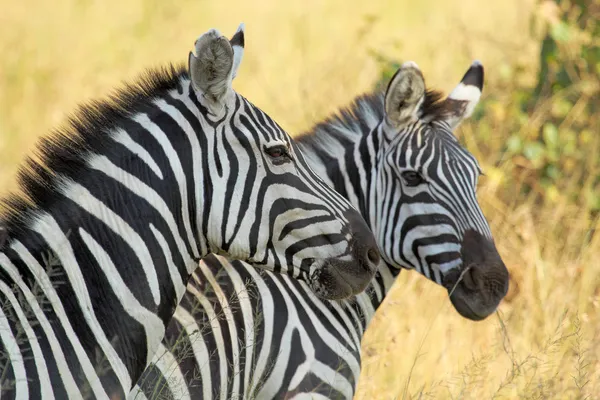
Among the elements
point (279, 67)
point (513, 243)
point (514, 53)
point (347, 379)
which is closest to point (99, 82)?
point (279, 67)

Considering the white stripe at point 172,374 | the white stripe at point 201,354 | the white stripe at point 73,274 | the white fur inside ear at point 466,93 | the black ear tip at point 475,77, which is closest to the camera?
the white stripe at point 73,274

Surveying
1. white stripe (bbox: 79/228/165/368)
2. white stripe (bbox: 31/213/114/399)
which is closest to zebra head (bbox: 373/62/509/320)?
white stripe (bbox: 79/228/165/368)

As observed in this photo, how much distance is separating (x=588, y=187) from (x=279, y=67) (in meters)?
5.85

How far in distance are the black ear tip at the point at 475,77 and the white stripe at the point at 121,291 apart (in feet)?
10.0

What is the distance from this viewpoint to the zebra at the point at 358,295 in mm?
4297

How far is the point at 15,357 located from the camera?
122 inches

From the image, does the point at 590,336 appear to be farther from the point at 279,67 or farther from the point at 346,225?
the point at 279,67

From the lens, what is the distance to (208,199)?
3.59 metres

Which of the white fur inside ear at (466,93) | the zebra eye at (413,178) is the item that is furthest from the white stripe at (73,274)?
the white fur inside ear at (466,93)

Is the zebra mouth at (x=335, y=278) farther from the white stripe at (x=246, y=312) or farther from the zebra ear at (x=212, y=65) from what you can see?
the zebra ear at (x=212, y=65)

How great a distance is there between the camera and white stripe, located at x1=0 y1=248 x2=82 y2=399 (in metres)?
3.19

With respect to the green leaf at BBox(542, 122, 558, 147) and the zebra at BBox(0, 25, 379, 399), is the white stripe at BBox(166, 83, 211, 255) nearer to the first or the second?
the zebra at BBox(0, 25, 379, 399)

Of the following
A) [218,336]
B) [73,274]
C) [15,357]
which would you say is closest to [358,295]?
[218,336]

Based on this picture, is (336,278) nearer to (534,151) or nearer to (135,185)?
(135,185)
